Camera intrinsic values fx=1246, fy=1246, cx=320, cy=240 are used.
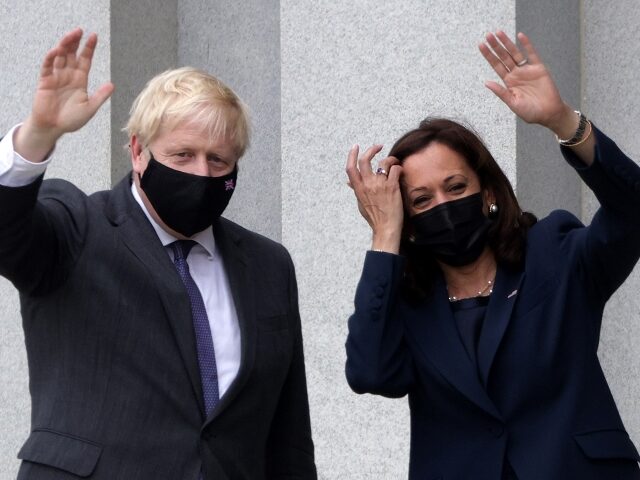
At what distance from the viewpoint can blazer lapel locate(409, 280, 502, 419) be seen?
125 inches

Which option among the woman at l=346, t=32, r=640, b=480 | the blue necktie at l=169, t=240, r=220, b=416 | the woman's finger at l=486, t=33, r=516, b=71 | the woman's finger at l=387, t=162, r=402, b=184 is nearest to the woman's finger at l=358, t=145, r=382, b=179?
the woman at l=346, t=32, r=640, b=480

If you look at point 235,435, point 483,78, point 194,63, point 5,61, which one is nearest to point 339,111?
point 483,78

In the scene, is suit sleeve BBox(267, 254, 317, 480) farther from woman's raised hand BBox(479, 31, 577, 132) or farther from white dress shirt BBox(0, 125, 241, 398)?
woman's raised hand BBox(479, 31, 577, 132)

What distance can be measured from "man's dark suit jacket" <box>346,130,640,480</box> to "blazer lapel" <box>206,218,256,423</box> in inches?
11.3

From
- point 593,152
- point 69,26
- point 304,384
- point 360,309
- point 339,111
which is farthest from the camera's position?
point 69,26

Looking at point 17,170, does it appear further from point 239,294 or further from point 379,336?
point 379,336

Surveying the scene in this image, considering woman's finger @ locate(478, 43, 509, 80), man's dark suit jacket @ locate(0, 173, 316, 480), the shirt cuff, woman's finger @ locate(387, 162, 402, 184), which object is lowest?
man's dark suit jacket @ locate(0, 173, 316, 480)

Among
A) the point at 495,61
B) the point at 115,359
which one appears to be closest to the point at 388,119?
the point at 495,61

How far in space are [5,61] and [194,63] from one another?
3.15 feet

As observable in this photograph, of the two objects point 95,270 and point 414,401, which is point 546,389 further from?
point 95,270

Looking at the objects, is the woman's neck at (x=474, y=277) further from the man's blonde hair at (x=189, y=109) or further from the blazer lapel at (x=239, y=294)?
the man's blonde hair at (x=189, y=109)

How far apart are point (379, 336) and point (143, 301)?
2.08 ft

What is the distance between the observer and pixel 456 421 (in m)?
3.26

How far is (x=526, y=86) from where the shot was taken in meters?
3.21
